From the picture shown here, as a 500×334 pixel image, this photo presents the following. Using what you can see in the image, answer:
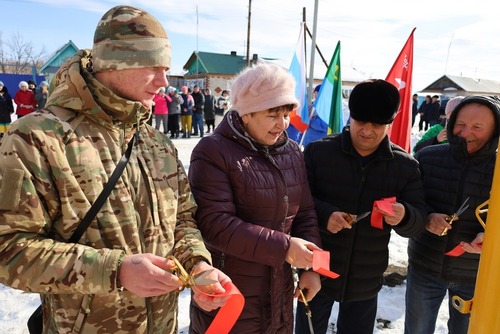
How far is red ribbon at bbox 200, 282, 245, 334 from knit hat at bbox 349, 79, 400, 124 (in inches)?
53.9

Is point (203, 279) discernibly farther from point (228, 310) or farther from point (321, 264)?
point (321, 264)

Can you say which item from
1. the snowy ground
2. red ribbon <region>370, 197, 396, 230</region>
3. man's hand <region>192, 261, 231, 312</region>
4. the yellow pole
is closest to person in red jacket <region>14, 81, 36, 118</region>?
the snowy ground

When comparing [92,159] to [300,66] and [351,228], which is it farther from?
[300,66]

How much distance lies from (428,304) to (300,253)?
1334mm

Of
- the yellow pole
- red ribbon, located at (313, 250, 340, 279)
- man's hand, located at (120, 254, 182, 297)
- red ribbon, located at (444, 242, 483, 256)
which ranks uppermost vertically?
the yellow pole

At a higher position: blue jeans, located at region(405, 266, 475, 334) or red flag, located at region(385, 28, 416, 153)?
red flag, located at region(385, 28, 416, 153)

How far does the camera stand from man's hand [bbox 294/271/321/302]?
6.32ft

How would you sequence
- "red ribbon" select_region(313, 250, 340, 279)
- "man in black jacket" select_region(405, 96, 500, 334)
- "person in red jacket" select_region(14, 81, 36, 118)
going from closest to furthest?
"red ribbon" select_region(313, 250, 340, 279) → "man in black jacket" select_region(405, 96, 500, 334) → "person in red jacket" select_region(14, 81, 36, 118)

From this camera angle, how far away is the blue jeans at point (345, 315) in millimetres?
2432

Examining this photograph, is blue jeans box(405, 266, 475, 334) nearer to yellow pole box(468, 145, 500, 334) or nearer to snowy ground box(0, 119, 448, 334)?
snowy ground box(0, 119, 448, 334)

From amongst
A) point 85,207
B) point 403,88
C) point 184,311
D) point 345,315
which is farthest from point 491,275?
point 403,88

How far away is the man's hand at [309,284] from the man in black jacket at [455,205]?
2.88 ft

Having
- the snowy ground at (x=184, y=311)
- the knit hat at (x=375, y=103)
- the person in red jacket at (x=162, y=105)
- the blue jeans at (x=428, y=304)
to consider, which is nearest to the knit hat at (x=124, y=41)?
the knit hat at (x=375, y=103)

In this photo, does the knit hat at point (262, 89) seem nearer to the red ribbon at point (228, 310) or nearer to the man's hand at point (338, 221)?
the man's hand at point (338, 221)
